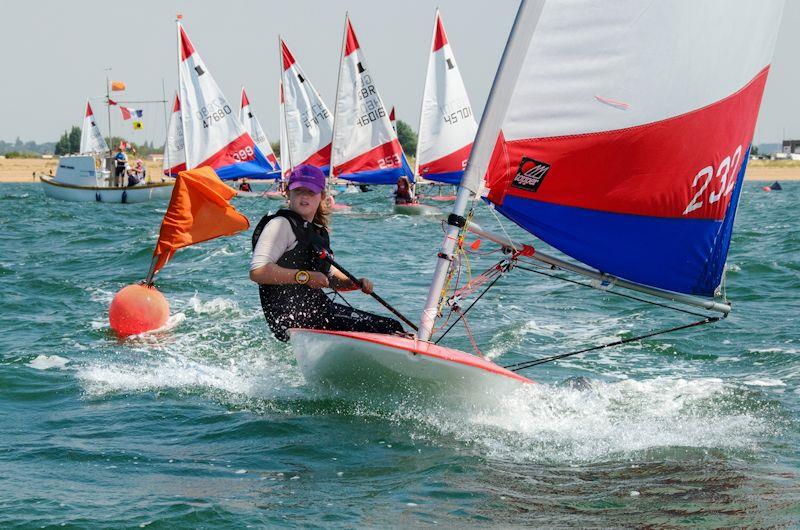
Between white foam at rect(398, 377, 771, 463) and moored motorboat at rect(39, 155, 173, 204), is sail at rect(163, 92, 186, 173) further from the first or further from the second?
white foam at rect(398, 377, 771, 463)

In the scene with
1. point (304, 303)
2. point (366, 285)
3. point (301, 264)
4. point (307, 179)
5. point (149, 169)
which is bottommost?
point (149, 169)

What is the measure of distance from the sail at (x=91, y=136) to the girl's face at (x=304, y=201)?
37.6m

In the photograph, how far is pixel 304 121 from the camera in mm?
31172

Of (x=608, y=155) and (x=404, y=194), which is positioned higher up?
(x=608, y=155)

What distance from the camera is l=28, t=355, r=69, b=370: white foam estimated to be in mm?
7487

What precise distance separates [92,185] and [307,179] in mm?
32130

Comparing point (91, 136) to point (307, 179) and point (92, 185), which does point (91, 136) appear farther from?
point (307, 179)

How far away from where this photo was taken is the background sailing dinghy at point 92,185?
34.6 meters

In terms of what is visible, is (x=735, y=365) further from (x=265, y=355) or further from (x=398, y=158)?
(x=398, y=158)

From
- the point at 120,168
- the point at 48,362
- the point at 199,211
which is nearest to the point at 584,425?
the point at 199,211

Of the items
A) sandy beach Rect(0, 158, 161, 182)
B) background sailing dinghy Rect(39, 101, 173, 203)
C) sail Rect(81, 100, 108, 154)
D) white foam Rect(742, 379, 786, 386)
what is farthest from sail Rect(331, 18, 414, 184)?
sandy beach Rect(0, 158, 161, 182)

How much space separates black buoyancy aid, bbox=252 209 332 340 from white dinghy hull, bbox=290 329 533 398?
332 mm

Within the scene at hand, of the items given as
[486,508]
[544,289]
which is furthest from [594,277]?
[544,289]

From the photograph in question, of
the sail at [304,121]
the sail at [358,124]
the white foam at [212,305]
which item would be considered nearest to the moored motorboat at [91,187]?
the sail at [304,121]
